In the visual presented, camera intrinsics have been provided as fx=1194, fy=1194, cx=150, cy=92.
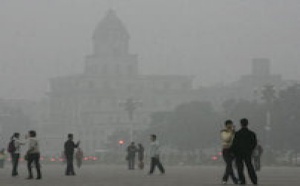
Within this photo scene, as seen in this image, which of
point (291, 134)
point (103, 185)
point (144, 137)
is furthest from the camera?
point (144, 137)

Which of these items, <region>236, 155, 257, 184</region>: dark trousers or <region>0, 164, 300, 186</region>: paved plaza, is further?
<region>0, 164, 300, 186</region>: paved plaza

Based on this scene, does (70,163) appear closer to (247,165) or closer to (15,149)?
(15,149)

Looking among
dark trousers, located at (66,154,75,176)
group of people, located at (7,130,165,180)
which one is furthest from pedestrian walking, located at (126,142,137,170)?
dark trousers, located at (66,154,75,176)

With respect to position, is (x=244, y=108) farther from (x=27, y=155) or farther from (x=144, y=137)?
(x=27, y=155)

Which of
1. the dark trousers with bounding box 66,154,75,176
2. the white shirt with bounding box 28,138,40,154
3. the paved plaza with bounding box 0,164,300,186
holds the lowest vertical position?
the paved plaza with bounding box 0,164,300,186

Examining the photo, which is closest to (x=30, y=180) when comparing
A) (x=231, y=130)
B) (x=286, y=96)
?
(x=231, y=130)

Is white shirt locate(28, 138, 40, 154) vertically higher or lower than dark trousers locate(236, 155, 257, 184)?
higher

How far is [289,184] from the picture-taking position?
34875 mm

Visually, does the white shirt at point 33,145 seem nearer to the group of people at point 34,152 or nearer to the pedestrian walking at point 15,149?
the group of people at point 34,152

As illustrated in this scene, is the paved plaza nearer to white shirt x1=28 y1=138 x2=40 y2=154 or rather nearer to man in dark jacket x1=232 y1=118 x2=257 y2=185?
white shirt x1=28 y1=138 x2=40 y2=154

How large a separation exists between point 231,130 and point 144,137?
410 feet

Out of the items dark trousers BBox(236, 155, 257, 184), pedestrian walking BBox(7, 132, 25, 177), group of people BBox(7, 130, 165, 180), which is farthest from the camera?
pedestrian walking BBox(7, 132, 25, 177)

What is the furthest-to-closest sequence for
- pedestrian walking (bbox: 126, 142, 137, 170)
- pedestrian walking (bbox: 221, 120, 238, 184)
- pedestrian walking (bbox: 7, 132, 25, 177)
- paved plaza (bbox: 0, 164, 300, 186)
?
pedestrian walking (bbox: 126, 142, 137, 170) → pedestrian walking (bbox: 7, 132, 25, 177) → paved plaza (bbox: 0, 164, 300, 186) → pedestrian walking (bbox: 221, 120, 238, 184)

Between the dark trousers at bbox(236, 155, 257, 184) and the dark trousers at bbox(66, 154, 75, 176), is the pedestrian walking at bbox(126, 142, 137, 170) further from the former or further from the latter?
the dark trousers at bbox(236, 155, 257, 184)
